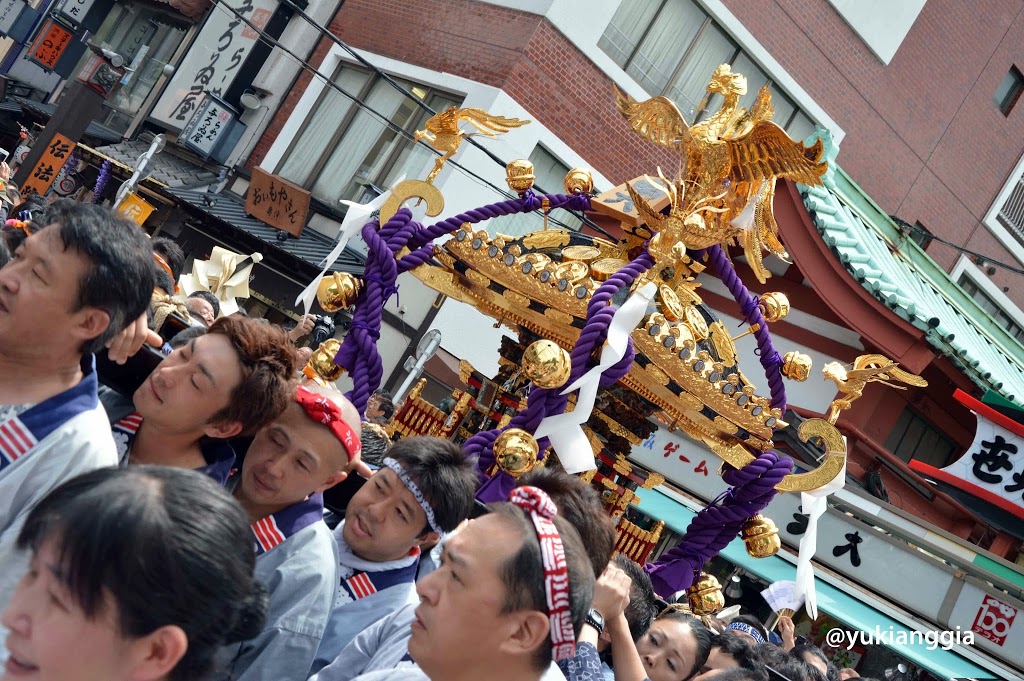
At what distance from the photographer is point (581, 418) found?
12.8ft

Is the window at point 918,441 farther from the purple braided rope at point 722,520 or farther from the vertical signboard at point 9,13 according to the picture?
the vertical signboard at point 9,13

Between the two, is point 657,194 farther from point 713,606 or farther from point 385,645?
point 385,645

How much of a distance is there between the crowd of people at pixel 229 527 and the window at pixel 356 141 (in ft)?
37.9

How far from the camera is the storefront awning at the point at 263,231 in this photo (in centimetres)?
1402

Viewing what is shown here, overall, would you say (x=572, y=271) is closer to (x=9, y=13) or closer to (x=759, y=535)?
(x=759, y=535)

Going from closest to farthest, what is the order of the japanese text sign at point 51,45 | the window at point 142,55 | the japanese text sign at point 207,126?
1. the japanese text sign at point 207,126
2. the window at point 142,55
3. the japanese text sign at point 51,45

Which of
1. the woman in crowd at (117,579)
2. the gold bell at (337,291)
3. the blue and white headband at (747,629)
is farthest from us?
the blue and white headband at (747,629)

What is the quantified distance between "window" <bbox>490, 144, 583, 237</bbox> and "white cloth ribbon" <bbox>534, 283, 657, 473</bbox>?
9.76 meters

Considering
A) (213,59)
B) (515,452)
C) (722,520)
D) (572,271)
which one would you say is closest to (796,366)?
(722,520)

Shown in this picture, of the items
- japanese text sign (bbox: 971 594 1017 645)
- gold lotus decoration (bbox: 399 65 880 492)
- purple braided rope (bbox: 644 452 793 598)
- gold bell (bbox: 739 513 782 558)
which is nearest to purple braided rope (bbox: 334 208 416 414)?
gold lotus decoration (bbox: 399 65 880 492)

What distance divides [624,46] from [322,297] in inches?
423

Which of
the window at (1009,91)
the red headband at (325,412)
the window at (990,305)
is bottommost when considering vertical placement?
the red headband at (325,412)

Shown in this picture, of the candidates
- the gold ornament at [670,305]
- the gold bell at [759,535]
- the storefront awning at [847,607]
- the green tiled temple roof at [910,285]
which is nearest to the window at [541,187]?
the green tiled temple roof at [910,285]

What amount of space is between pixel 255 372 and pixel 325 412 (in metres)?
0.31
